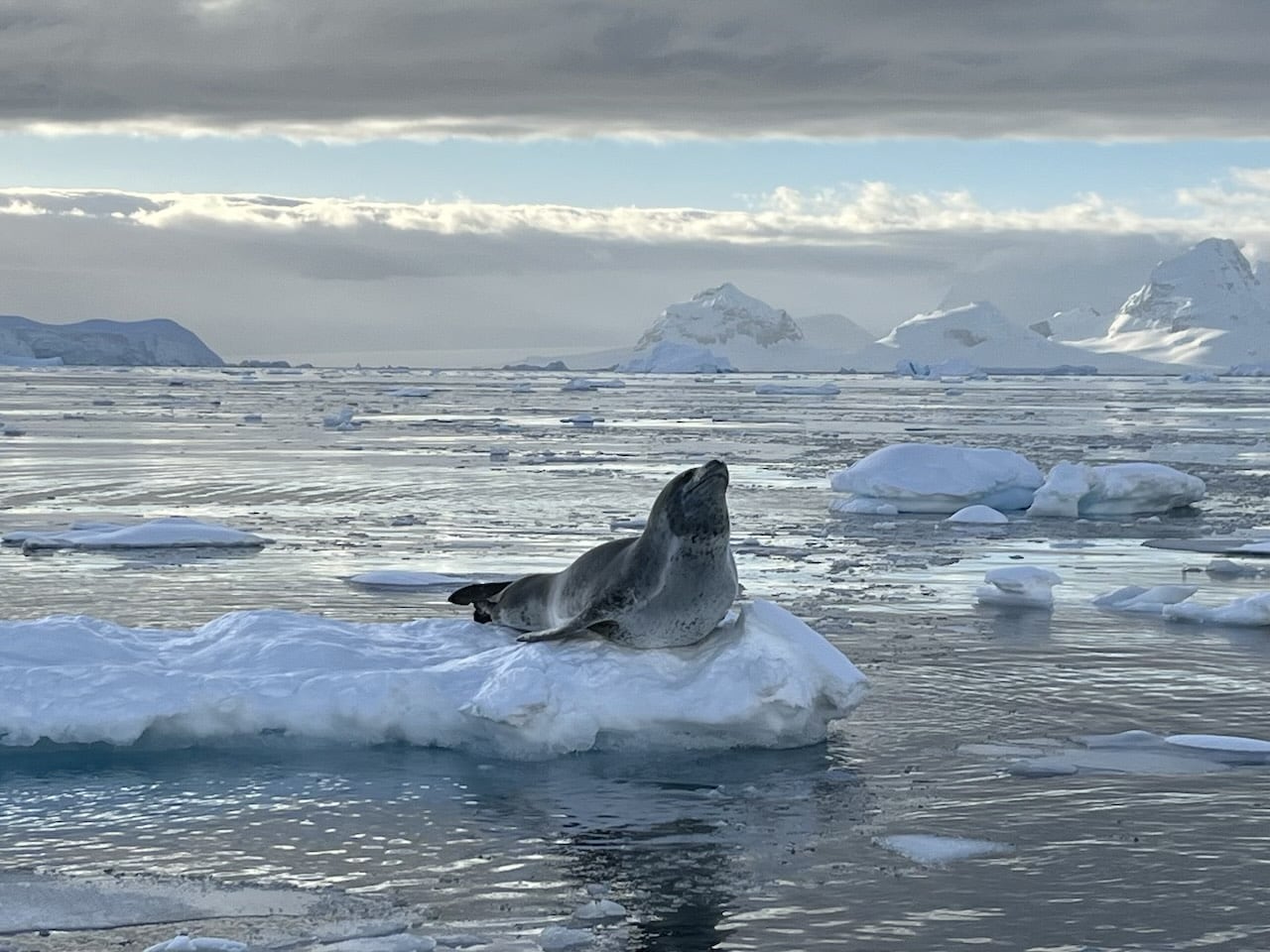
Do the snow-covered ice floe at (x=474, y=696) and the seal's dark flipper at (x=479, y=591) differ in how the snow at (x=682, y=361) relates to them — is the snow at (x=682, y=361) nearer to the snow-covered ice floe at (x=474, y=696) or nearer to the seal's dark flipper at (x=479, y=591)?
the seal's dark flipper at (x=479, y=591)

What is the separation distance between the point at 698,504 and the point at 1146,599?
5.79 m

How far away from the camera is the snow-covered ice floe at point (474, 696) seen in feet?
28.8

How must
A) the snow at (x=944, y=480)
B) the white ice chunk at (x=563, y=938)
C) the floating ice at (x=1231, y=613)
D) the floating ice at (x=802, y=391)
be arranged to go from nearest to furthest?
the white ice chunk at (x=563, y=938), the floating ice at (x=1231, y=613), the snow at (x=944, y=480), the floating ice at (x=802, y=391)

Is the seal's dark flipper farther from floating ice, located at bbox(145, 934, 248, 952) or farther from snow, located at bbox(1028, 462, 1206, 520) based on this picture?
snow, located at bbox(1028, 462, 1206, 520)

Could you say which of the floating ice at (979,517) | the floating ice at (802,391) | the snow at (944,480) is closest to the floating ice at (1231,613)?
the floating ice at (979,517)

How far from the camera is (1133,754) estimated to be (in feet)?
29.0

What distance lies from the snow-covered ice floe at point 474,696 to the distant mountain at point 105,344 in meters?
149

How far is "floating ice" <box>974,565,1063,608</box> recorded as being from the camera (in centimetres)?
1393

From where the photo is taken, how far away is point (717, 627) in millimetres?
9500

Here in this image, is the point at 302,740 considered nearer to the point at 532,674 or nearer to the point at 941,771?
the point at 532,674

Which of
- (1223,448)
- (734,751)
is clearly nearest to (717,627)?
(734,751)

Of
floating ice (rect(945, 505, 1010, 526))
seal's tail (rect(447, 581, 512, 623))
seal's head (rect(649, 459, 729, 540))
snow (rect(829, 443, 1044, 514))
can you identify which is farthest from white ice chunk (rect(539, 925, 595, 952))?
snow (rect(829, 443, 1044, 514))

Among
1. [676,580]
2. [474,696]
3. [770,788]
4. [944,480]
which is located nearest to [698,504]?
[676,580]

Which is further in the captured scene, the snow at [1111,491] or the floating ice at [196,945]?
the snow at [1111,491]
